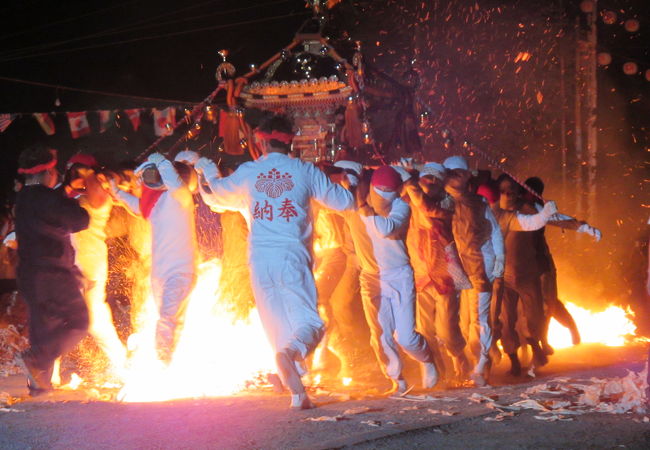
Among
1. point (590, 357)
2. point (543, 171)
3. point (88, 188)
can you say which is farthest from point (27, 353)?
point (543, 171)

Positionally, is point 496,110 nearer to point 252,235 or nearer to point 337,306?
point 337,306

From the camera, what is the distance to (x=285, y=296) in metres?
6.33

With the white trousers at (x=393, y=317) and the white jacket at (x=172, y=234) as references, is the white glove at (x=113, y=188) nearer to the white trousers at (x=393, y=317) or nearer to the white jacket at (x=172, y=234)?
the white jacket at (x=172, y=234)

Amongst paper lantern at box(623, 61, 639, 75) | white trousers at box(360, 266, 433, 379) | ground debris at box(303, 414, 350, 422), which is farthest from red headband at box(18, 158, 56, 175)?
paper lantern at box(623, 61, 639, 75)

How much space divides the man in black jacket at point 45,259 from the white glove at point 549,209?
179 inches

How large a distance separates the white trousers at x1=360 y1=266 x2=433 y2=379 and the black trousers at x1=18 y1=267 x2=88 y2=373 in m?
2.64

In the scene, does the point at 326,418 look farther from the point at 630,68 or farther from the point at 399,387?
the point at 630,68

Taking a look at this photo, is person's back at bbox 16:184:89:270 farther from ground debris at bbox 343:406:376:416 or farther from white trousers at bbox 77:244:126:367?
ground debris at bbox 343:406:376:416

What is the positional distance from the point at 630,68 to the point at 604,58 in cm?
40

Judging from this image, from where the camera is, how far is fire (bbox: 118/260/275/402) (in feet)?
22.7

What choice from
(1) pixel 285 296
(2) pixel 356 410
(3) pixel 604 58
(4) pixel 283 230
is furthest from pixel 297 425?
(3) pixel 604 58

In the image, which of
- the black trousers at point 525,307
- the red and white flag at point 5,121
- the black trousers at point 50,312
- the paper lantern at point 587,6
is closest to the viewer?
the black trousers at point 50,312

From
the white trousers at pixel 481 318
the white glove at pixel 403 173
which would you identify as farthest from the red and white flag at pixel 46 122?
the white trousers at pixel 481 318

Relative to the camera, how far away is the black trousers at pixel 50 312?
7.05m
